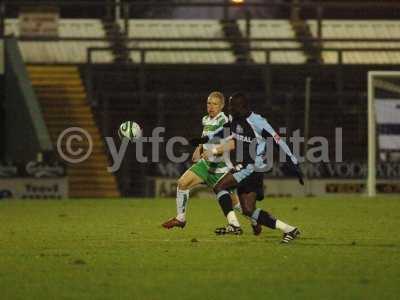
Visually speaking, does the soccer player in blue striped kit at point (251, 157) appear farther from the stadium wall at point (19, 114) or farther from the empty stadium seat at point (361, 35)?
the empty stadium seat at point (361, 35)

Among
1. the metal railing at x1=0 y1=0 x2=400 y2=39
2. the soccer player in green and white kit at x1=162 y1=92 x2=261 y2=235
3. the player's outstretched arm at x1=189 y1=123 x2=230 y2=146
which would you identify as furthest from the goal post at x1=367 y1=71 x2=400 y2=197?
the player's outstretched arm at x1=189 y1=123 x2=230 y2=146

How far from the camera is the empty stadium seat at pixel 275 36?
1522 inches

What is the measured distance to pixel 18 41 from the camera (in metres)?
Answer: 36.1

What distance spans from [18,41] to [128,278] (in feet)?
82.3

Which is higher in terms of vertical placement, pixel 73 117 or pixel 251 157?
pixel 73 117

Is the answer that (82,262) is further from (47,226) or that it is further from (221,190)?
(47,226)

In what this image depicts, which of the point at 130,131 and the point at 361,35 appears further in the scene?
the point at 361,35

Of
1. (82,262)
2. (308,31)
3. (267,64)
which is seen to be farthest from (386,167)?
(82,262)

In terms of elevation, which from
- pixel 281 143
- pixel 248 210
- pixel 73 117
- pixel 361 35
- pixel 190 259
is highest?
pixel 361 35

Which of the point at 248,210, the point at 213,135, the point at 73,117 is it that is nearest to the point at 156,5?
the point at 73,117

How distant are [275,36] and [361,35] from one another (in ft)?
9.77

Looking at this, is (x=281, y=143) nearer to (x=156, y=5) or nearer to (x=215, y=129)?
(x=215, y=129)

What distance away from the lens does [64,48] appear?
37.1 meters

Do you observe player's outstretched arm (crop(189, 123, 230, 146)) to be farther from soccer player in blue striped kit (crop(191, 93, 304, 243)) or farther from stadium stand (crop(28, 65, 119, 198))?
stadium stand (crop(28, 65, 119, 198))
